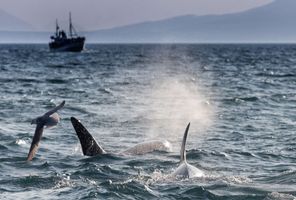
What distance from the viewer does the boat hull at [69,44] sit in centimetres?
17350

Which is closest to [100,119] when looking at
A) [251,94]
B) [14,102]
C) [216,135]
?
[216,135]

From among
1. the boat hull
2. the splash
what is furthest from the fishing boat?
the splash

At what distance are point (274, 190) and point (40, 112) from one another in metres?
19.1

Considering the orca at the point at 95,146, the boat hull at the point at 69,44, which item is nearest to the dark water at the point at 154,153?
the orca at the point at 95,146

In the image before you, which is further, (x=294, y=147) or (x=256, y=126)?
(x=256, y=126)

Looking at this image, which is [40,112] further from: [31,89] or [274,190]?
[274,190]

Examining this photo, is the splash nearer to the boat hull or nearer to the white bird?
the white bird

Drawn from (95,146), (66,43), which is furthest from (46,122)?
(66,43)

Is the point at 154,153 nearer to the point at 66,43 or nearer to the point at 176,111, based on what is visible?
the point at 176,111

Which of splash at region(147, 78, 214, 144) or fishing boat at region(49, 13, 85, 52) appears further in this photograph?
fishing boat at region(49, 13, 85, 52)

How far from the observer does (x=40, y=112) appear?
104 ft

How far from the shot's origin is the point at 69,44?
17350 cm

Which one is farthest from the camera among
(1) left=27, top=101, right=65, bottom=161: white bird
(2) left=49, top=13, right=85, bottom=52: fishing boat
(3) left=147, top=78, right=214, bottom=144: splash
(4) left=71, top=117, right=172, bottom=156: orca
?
(2) left=49, top=13, right=85, bottom=52: fishing boat

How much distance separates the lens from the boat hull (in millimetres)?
173500
